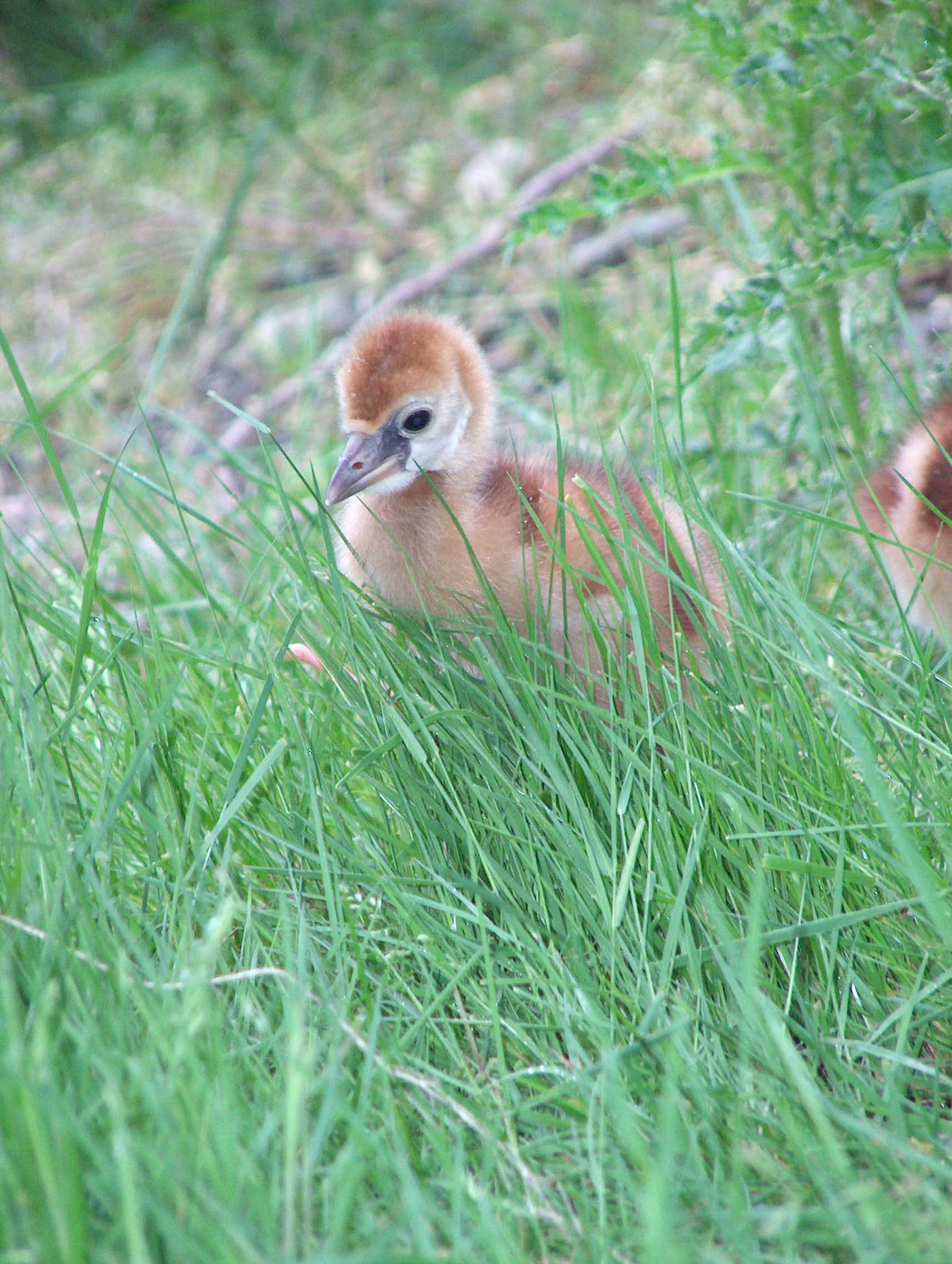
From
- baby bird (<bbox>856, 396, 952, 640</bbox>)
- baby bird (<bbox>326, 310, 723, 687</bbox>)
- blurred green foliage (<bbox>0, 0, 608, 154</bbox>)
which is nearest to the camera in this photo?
baby bird (<bbox>326, 310, 723, 687</bbox>)

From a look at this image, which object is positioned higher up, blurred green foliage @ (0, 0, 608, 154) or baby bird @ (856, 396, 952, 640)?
blurred green foliage @ (0, 0, 608, 154)

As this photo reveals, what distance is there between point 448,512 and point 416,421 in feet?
0.68

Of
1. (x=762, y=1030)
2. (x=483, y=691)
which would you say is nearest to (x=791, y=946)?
(x=762, y=1030)

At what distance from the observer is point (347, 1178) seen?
4.73 ft

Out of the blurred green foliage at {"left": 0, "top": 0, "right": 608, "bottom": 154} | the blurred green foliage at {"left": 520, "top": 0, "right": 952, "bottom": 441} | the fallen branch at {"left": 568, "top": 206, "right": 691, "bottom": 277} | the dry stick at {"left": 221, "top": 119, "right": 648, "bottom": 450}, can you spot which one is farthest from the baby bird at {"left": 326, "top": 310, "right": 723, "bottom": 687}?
the blurred green foliage at {"left": 0, "top": 0, "right": 608, "bottom": 154}

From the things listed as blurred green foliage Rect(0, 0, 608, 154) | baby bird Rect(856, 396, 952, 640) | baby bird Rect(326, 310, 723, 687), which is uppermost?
blurred green foliage Rect(0, 0, 608, 154)

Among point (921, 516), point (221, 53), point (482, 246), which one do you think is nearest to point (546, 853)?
point (921, 516)

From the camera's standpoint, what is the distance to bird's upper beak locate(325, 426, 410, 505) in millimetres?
2416

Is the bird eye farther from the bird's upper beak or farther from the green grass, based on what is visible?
the green grass

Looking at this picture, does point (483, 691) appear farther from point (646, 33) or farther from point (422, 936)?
point (646, 33)

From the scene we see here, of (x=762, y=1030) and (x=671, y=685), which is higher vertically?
(x=671, y=685)

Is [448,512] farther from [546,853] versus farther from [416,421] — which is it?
[546,853]

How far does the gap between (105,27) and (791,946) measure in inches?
250

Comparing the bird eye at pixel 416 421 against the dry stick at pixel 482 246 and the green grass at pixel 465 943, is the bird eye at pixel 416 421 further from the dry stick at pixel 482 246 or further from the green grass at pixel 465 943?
the dry stick at pixel 482 246
